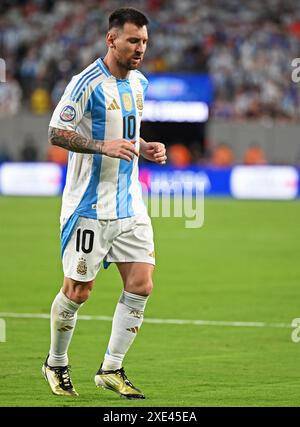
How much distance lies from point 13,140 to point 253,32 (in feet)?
28.0

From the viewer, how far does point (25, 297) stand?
13.0m

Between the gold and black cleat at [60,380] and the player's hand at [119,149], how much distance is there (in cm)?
157

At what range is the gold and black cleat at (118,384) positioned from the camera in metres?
7.44

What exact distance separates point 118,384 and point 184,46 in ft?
94.8

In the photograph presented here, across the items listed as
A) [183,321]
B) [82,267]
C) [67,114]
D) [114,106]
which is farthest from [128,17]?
[183,321]

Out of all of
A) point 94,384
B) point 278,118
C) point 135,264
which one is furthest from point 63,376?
point 278,118

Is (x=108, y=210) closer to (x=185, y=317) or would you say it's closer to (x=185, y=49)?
(x=185, y=317)

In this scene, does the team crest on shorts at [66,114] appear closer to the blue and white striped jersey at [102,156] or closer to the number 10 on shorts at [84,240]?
the blue and white striped jersey at [102,156]

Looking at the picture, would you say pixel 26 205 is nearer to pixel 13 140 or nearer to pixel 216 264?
pixel 13 140

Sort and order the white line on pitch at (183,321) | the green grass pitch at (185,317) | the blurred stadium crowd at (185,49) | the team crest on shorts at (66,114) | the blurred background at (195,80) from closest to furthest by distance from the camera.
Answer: the team crest on shorts at (66,114) < the green grass pitch at (185,317) < the white line on pitch at (183,321) < the blurred background at (195,80) < the blurred stadium crowd at (185,49)

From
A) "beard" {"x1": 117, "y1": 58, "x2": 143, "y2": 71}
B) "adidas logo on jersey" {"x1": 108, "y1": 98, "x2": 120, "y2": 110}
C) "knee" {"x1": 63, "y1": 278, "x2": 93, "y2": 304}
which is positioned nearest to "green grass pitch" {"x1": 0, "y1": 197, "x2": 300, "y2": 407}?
"knee" {"x1": 63, "y1": 278, "x2": 93, "y2": 304}

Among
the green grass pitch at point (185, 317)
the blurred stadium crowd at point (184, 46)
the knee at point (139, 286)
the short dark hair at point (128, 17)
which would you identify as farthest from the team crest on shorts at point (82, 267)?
the blurred stadium crowd at point (184, 46)

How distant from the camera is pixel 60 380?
759cm

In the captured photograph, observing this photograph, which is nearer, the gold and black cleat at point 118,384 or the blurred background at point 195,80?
the gold and black cleat at point 118,384
